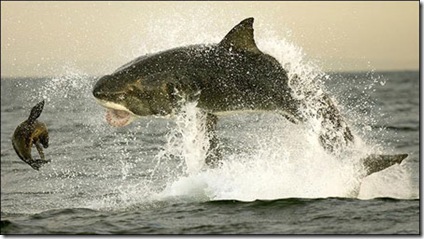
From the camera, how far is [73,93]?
67.9m

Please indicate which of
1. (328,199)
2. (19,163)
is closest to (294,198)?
(328,199)

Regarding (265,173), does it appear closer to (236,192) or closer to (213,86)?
(236,192)

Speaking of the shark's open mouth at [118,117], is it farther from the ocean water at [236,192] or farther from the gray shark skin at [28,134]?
the gray shark skin at [28,134]

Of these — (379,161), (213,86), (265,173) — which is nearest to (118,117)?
(213,86)

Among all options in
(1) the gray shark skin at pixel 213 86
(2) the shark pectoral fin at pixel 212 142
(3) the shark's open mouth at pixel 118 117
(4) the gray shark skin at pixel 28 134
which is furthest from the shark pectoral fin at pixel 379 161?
(4) the gray shark skin at pixel 28 134

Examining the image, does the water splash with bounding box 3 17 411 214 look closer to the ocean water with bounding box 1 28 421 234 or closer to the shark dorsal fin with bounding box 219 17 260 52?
the ocean water with bounding box 1 28 421 234

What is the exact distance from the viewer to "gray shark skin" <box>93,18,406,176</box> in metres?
11.9

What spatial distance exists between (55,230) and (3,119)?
91.1 ft

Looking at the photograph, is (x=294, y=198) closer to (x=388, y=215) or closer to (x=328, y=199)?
(x=328, y=199)

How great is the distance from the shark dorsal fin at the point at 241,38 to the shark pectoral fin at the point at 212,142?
101 centimetres

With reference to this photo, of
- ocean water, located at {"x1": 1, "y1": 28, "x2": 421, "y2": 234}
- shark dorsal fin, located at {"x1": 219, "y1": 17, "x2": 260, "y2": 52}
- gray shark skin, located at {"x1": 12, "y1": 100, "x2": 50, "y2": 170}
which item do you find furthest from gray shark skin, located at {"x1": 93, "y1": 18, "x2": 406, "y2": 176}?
gray shark skin, located at {"x1": 12, "y1": 100, "x2": 50, "y2": 170}

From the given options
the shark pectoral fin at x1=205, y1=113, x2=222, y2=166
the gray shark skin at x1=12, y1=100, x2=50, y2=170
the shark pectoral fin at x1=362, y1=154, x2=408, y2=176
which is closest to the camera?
the shark pectoral fin at x1=362, y1=154, x2=408, y2=176

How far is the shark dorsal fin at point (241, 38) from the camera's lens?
12336 millimetres

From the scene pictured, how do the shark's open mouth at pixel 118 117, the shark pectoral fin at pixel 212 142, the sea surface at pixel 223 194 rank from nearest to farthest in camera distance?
the sea surface at pixel 223 194 < the shark's open mouth at pixel 118 117 < the shark pectoral fin at pixel 212 142
